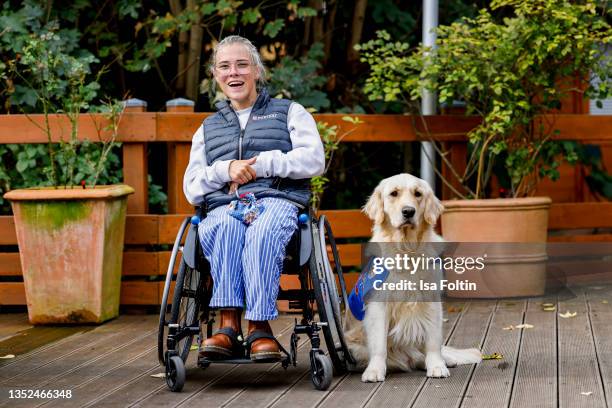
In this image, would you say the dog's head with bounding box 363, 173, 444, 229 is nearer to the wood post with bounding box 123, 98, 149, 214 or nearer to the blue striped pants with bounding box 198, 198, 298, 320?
the blue striped pants with bounding box 198, 198, 298, 320

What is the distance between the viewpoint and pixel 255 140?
4070 mm

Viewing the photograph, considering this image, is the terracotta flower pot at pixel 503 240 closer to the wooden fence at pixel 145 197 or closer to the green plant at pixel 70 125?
the wooden fence at pixel 145 197

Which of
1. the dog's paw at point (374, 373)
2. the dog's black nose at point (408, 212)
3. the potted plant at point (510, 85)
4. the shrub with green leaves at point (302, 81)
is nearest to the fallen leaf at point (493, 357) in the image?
the dog's paw at point (374, 373)

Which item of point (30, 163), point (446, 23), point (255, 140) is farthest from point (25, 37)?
point (446, 23)

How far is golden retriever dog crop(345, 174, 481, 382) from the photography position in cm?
395

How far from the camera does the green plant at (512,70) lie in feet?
18.6

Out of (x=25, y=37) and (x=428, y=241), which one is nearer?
(x=428, y=241)

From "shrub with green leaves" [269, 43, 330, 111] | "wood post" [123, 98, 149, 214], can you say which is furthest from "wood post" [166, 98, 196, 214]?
"shrub with green leaves" [269, 43, 330, 111]

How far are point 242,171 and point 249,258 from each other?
0.38 metres

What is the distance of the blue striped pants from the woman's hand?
180 millimetres

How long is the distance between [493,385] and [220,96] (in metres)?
3.17

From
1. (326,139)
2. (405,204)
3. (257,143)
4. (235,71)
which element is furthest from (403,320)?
(326,139)

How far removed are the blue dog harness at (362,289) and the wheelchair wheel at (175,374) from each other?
0.77 m

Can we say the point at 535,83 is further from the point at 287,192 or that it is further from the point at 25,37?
the point at 25,37
